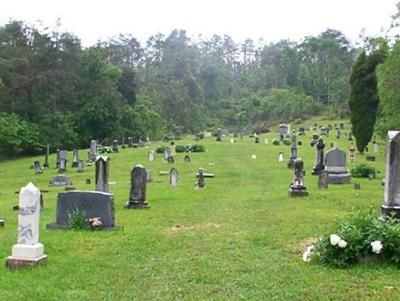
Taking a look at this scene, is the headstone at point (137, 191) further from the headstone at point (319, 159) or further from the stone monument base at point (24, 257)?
the headstone at point (319, 159)

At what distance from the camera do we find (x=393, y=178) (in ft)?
38.7

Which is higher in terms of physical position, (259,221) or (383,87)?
(383,87)

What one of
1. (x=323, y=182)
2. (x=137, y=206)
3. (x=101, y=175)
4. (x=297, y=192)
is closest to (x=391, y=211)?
(x=297, y=192)

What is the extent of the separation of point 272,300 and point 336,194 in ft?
40.0

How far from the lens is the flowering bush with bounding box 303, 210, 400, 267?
29.0 ft

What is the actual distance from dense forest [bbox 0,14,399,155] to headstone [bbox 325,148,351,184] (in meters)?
12.5

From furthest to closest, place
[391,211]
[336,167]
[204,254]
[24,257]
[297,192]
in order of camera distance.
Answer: [336,167]
[297,192]
[391,211]
[204,254]
[24,257]

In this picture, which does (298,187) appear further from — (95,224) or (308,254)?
(308,254)

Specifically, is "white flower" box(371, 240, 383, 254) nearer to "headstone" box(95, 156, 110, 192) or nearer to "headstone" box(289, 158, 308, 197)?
"headstone" box(289, 158, 308, 197)

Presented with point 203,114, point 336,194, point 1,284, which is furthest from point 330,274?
point 203,114

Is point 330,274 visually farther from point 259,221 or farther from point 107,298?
point 259,221

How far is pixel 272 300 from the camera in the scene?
7.35 m

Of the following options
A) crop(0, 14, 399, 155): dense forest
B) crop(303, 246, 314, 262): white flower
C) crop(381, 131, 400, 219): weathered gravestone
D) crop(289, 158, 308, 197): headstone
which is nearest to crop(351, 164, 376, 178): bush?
crop(289, 158, 308, 197): headstone

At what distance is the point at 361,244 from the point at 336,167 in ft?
49.3
